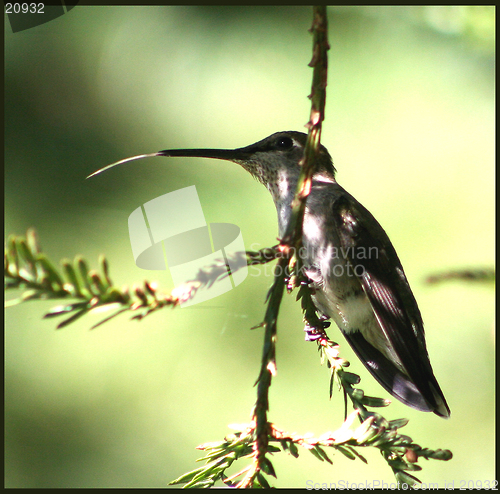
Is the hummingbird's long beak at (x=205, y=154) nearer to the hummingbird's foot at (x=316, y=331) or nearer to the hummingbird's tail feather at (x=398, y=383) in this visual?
Answer: the hummingbird's foot at (x=316, y=331)

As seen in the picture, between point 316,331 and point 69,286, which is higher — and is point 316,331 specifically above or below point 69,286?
below

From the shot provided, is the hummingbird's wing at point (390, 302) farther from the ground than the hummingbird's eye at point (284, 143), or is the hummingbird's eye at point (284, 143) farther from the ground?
the hummingbird's eye at point (284, 143)

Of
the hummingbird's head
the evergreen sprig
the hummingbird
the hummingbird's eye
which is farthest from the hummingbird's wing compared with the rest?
the evergreen sprig

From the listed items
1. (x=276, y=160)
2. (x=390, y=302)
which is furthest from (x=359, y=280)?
(x=276, y=160)

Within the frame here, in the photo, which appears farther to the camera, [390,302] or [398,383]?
[398,383]

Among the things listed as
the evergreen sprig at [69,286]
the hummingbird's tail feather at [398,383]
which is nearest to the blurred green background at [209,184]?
the hummingbird's tail feather at [398,383]

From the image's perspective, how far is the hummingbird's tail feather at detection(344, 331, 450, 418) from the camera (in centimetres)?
208

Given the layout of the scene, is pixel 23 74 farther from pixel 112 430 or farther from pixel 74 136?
pixel 112 430

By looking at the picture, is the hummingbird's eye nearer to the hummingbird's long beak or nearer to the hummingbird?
the hummingbird

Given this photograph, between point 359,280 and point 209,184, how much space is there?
2.09m

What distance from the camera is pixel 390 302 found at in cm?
217

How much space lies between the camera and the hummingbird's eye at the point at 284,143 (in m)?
2.50

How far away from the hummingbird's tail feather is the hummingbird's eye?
109 centimetres

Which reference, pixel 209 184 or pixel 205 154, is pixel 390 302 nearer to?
pixel 205 154
